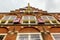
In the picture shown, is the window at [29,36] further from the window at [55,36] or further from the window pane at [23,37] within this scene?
the window at [55,36]

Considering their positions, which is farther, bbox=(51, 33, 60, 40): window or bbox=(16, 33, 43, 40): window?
bbox=(51, 33, 60, 40): window

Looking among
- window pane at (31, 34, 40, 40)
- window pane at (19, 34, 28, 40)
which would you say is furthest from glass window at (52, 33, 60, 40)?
window pane at (19, 34, 28, 40)

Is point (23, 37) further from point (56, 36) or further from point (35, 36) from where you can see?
point (56, 36)

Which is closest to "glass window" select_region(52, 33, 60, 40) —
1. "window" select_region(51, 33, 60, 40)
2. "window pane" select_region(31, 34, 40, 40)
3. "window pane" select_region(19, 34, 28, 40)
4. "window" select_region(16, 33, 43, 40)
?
"window" select_region(51, 33, 60, 40)

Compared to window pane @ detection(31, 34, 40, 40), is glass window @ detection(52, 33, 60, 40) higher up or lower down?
lower down

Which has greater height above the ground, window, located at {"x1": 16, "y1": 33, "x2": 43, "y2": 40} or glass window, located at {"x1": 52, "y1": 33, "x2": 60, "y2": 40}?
window, located at {"x1": 16, "y1": 33, "x2": 43, "y2": 40}

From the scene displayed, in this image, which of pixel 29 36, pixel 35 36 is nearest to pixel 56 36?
pixel 35 36

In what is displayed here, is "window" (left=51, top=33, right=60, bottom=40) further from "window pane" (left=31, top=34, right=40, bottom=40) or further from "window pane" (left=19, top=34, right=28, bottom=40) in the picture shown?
"window pane" (left=19, top=34, right=28, bottom=40)

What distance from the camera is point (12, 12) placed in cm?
1872

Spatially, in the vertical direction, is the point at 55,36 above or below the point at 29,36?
below

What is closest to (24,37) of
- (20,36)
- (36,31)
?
(20,36)

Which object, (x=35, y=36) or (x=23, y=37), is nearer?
(x=23, y=37)

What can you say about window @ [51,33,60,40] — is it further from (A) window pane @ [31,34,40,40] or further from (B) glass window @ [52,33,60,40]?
(A) window pane @ [31,34,40,40]

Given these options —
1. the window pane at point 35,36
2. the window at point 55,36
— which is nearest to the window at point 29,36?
the window pane at point 35,36
